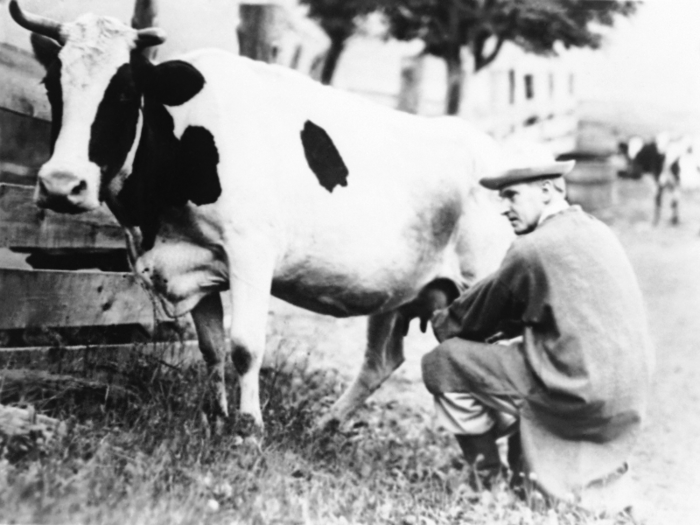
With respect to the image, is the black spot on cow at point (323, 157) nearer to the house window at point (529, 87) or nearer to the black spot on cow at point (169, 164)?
the black spot on cow at point (169, 164)

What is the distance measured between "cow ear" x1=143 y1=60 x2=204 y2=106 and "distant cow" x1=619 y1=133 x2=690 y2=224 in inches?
161

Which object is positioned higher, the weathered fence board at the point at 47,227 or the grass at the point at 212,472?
the weathered fence board at the point at 47,227

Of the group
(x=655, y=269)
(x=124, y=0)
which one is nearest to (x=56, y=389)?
(x=124, y=0)

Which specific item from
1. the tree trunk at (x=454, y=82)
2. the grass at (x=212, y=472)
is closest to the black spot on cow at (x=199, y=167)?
the grass at (x=212, y=472)

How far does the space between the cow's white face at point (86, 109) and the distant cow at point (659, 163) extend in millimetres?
4481

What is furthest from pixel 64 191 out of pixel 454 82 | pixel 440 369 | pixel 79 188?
pixel 454 82

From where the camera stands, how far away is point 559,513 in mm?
3902

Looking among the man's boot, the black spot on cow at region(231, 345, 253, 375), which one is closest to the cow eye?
the black spot on cow at region(231, 345, 253, 375)

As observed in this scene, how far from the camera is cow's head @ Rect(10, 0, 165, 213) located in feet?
11.5

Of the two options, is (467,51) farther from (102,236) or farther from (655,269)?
(102,236)

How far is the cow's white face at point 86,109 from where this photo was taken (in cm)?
350

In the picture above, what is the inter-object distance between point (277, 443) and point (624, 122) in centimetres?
427

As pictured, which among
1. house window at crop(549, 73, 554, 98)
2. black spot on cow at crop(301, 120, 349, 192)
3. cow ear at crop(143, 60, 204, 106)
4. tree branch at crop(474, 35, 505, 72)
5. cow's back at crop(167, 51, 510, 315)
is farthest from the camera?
house window at crop(549, 73, 554, 98)

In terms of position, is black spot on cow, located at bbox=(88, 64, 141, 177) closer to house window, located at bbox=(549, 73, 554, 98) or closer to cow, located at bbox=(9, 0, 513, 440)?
cow, located at bbox=(9, 0, 513, 440)
